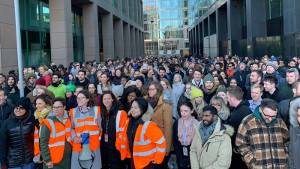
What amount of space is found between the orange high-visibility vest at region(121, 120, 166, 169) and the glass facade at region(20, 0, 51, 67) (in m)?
16.7

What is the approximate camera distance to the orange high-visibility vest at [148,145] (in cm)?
488

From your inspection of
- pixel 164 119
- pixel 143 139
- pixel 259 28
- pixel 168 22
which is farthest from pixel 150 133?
pixel 168 22

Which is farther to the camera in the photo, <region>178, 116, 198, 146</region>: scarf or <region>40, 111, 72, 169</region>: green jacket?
<region>178, 116, 198, 146</region>: scarf

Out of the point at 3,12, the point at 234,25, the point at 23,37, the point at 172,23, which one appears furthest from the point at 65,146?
the point at 172,23

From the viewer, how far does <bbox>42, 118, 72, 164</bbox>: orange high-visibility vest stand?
17.3ft

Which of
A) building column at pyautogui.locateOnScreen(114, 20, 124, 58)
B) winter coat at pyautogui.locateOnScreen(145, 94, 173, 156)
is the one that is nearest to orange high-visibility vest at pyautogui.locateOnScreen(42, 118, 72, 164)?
winter coat at pyautogui.locateOnScreen(145, 94, 173, 156)

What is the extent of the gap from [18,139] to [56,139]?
0.67 m

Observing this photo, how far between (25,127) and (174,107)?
3.84 metres

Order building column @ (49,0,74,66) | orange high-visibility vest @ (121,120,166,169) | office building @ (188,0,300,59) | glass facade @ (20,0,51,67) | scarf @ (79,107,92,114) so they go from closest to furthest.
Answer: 1. orange high-visibility vest @ (121,120,166,169)
2. scarf @ (79,107,92,114)
3. office building @ (188,0,300,59)
4. glass facade @ (20,0,51,67)
5. building column @ (49,0,74,66)

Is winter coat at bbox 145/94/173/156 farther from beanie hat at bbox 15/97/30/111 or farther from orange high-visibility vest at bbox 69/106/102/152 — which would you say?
beanie hat at bbox 15/97/30/111

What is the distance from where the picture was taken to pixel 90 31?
91.9 feet

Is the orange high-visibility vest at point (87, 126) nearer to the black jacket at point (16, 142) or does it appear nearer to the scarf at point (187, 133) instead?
the black jacket at point (16, 142)

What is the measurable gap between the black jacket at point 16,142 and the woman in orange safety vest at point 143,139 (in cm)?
182

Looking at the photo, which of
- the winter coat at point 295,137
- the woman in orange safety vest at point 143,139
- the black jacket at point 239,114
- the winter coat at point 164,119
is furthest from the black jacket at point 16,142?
the winter coat at point 295,137
